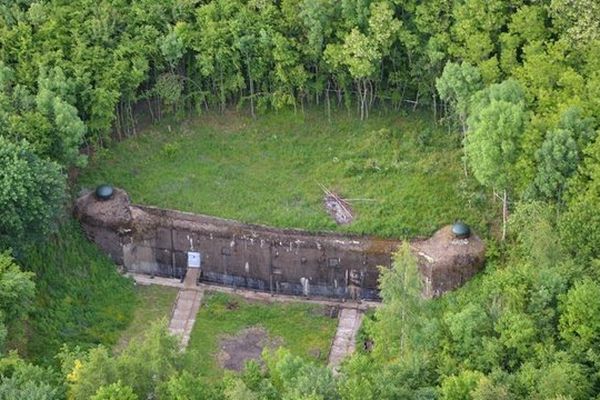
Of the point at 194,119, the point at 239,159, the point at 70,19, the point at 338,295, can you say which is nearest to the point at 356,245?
the point at 338,295

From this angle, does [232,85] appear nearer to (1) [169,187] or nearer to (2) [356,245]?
(1) [169,187]

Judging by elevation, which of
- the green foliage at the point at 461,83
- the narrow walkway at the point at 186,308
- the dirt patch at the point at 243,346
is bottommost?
the dirt patch at the point at 243,346

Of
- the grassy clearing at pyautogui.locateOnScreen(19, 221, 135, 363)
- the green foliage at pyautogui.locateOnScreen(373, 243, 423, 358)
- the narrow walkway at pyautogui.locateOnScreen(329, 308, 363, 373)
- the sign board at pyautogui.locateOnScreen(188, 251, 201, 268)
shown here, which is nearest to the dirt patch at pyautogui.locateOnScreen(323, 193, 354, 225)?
the narrow walkway at pyautogui.locateOnScreen(329, 308, 363, 373)

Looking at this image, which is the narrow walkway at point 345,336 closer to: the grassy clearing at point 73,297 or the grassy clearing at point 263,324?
the grassy clearing at point 263,324

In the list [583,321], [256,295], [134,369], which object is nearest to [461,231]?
[256,295]

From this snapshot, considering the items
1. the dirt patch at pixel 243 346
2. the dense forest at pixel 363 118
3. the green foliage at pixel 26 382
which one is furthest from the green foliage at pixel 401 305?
the green foliage at pixel 26 382
